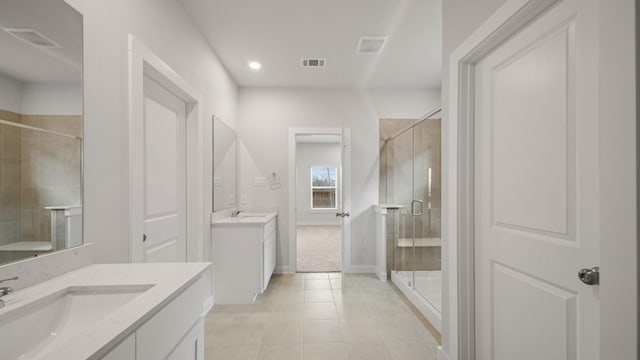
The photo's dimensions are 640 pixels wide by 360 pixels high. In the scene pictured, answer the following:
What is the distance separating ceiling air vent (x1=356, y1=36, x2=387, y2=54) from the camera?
2799 millimetres

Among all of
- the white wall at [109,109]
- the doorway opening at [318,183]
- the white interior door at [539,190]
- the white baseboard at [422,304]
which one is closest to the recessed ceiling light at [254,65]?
the white wall at [109,109]

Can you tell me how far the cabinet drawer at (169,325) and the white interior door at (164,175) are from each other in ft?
2.84

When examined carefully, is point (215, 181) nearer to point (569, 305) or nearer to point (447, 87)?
point (447, 87)

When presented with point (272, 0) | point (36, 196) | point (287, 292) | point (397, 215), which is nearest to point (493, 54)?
point (272, 0)

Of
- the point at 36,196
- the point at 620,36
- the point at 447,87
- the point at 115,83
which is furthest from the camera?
the point at 447,87

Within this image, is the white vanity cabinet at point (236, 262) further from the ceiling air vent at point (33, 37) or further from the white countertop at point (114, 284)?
the ceiling air vent at point (33, 37)

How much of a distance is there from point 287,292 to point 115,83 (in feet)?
8.74

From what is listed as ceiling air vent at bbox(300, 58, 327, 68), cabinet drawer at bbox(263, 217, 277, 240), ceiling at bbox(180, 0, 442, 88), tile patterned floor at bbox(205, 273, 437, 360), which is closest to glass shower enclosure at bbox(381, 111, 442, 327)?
tile patterned floor at bbox(205, 273, 437, 360)

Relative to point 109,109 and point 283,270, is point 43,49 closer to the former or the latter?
point 109,109

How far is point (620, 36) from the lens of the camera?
32.3 inches

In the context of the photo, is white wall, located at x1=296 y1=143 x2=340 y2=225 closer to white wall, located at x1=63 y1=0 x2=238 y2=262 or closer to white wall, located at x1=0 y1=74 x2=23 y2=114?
white wall, located at x1=63 y1=0 x2=238 y2=262

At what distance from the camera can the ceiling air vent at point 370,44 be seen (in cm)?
280

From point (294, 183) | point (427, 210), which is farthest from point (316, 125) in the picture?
point (427, 210)

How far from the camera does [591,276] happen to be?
100 cm
